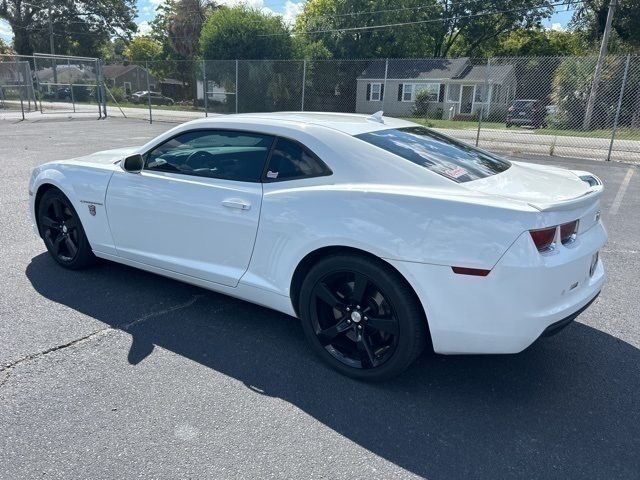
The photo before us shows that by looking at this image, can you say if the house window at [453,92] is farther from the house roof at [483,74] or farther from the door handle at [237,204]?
the door handle at [237,204]

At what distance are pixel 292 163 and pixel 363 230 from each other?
29.3 inches

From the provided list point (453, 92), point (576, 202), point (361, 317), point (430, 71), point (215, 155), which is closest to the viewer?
point (576, 202)

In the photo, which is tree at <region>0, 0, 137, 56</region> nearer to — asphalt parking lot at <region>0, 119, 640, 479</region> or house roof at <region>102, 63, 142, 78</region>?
house roof at <region>102, 63, 142, 78</region>

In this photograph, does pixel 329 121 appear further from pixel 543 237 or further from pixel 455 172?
pixel 543 237

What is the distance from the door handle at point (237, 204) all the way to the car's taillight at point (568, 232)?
1813 millimetres

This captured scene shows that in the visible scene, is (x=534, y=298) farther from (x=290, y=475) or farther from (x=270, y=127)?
(x=270, y=127)

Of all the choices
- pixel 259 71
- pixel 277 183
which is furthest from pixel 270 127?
pixel 259 71

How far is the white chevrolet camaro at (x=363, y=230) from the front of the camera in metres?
2.58

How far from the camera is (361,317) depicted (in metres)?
2.96

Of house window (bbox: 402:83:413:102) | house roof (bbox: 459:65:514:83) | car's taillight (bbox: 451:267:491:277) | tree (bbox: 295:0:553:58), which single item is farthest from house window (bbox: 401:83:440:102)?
car's taillight (bbox: 451:267:491:277)

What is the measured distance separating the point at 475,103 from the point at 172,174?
35232mm

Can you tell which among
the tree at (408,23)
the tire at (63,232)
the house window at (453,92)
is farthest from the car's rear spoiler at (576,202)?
the tree at (408,23)

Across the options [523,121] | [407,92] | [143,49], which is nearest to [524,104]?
[523,121]

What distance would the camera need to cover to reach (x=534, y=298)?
2.54 meters
